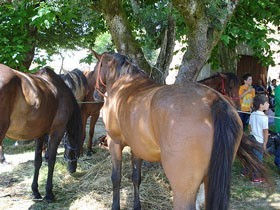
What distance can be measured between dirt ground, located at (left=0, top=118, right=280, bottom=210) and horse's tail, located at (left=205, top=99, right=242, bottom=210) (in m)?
1.80

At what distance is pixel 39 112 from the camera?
4477 mm

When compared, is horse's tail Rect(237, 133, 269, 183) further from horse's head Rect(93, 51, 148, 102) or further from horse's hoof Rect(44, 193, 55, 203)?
horse's hoof Rect(44, 193, 55, 203)

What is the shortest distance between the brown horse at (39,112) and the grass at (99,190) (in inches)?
11.5

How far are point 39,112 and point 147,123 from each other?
1.99 metres

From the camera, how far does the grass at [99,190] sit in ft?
14.8

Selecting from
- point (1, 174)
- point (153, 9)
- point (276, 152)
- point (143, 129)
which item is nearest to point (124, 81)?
point (143, 129)

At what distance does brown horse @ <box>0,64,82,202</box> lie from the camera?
400 cm

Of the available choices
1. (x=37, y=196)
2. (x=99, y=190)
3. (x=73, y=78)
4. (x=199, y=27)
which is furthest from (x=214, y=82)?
(x=37, y=196)

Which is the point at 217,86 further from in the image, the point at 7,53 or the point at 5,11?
the point at 5,11

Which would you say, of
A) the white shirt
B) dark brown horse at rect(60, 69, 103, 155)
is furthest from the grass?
dark brown horse at rect(60, 69, 103, 155)

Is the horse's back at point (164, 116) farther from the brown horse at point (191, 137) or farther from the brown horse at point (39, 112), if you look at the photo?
the brown horse at point (39, 112)

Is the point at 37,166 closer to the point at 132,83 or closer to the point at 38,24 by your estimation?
the point at 132,83

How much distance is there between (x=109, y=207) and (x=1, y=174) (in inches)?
94.8

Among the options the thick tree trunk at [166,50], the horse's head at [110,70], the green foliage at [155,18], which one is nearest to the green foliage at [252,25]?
the thick tree trunk at [166,50]
